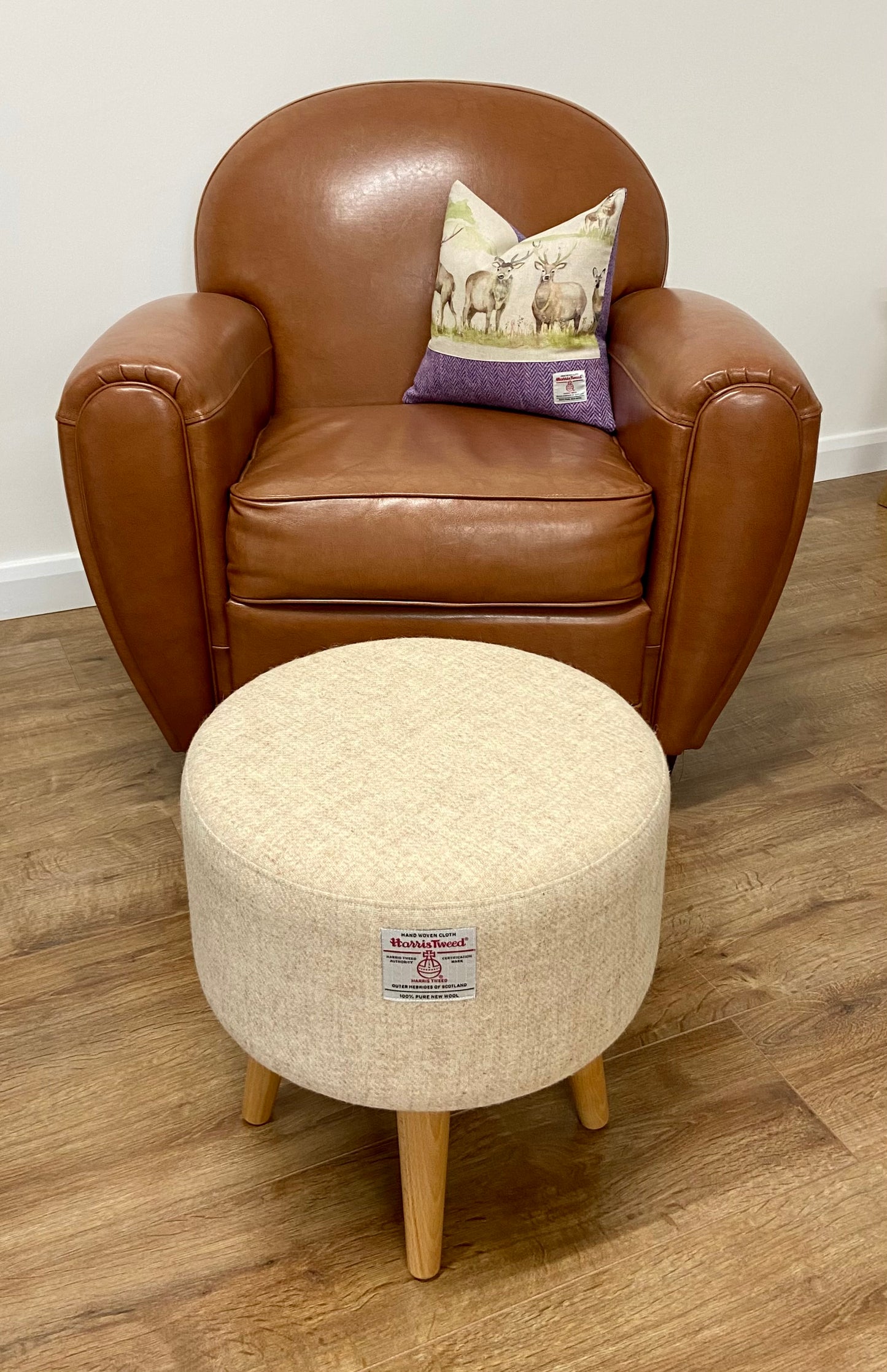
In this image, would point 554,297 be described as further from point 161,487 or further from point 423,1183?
point 423,1183

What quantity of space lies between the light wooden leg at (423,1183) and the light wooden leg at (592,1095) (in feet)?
0.67

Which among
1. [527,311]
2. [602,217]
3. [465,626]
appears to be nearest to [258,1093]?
[465,626]

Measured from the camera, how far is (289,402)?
7.04ft

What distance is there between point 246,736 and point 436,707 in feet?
0.63

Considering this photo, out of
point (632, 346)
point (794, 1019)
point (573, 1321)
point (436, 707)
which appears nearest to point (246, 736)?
point (436, 707)

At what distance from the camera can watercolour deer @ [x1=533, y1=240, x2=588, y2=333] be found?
6.20 feet

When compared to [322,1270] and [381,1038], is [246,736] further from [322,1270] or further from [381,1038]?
[322,1270]

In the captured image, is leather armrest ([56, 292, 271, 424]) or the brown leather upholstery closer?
leather armrest ([56, 292, 271, 424])

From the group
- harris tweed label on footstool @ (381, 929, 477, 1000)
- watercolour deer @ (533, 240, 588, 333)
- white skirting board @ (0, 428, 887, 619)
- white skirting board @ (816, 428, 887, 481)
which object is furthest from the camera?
white skirting board @ (816, 428, 887, 481)

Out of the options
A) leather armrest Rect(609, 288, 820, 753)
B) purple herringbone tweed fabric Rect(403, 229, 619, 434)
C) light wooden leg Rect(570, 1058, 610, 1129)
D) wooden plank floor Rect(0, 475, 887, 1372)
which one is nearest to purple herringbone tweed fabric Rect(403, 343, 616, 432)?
purple herringbone tweed fabric Rect(403, 229, 619, 434)

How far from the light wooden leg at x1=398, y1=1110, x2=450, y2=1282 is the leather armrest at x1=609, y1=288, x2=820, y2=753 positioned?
2.77 feet

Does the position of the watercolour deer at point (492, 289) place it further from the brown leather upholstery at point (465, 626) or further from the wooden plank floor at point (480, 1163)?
the wooden plank floor at point (480, 1163)

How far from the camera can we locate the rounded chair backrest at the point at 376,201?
2074 millimetres

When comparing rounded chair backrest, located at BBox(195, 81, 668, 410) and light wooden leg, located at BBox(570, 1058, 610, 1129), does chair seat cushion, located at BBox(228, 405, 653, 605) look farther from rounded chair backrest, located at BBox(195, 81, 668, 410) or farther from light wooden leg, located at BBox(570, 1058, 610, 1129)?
light wooden leg, located at BBox(570, 1058, 610, 1129)
